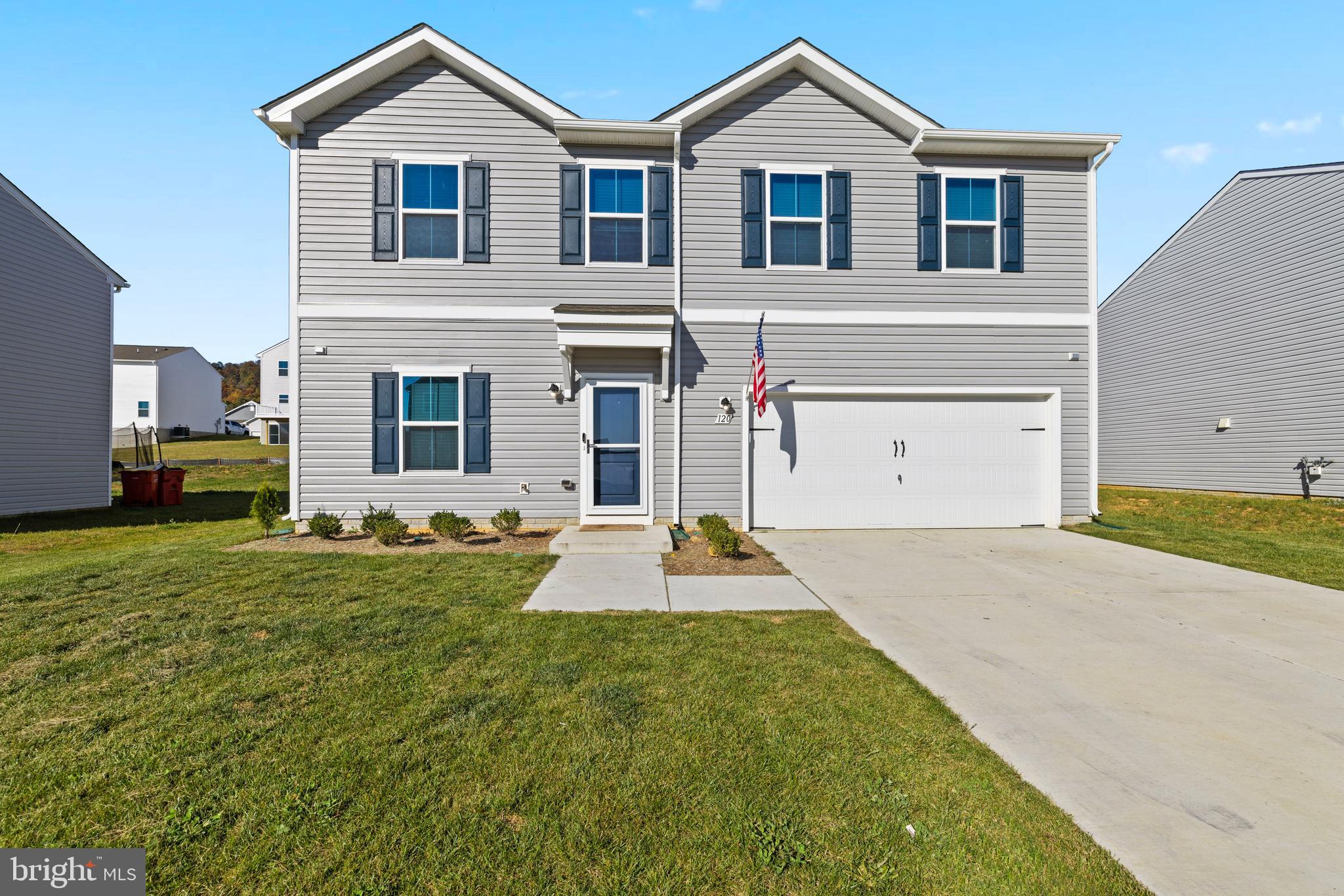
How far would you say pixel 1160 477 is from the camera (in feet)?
55.5

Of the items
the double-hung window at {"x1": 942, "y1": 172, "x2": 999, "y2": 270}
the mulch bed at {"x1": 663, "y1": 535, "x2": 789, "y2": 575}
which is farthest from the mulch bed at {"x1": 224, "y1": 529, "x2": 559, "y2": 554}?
the double-hung window at {"x1": 942, "y1": 172, "x2": 999, "y2": 270}

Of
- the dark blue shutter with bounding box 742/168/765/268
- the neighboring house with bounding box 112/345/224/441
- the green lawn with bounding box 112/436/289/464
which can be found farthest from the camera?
the neighboring house with bounding box 112/345/224/441

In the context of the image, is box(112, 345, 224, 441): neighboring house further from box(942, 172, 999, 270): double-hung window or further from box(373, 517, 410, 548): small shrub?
box(942, 172, 999, 270): double-hung window

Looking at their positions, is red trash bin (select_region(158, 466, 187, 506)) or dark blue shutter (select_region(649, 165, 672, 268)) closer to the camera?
dark blue shutter (select_region(649, 165, 672, 268))

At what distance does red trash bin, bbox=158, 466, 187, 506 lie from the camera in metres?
13.8

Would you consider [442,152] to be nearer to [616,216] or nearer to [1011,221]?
[616,216]

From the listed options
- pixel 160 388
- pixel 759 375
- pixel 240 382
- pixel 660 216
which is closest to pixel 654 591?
pixel 759 375

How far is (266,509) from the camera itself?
8258 millimetres

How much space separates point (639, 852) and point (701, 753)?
662mm

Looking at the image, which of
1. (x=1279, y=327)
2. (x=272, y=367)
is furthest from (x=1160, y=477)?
(x=272, y=367)

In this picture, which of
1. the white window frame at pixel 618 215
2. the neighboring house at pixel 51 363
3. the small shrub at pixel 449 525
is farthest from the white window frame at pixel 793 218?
the neighboring house at pixel 51 363

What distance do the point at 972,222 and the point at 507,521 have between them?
867 cm

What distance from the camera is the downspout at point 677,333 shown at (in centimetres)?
903

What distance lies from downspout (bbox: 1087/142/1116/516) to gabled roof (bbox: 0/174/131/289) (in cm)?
1985
